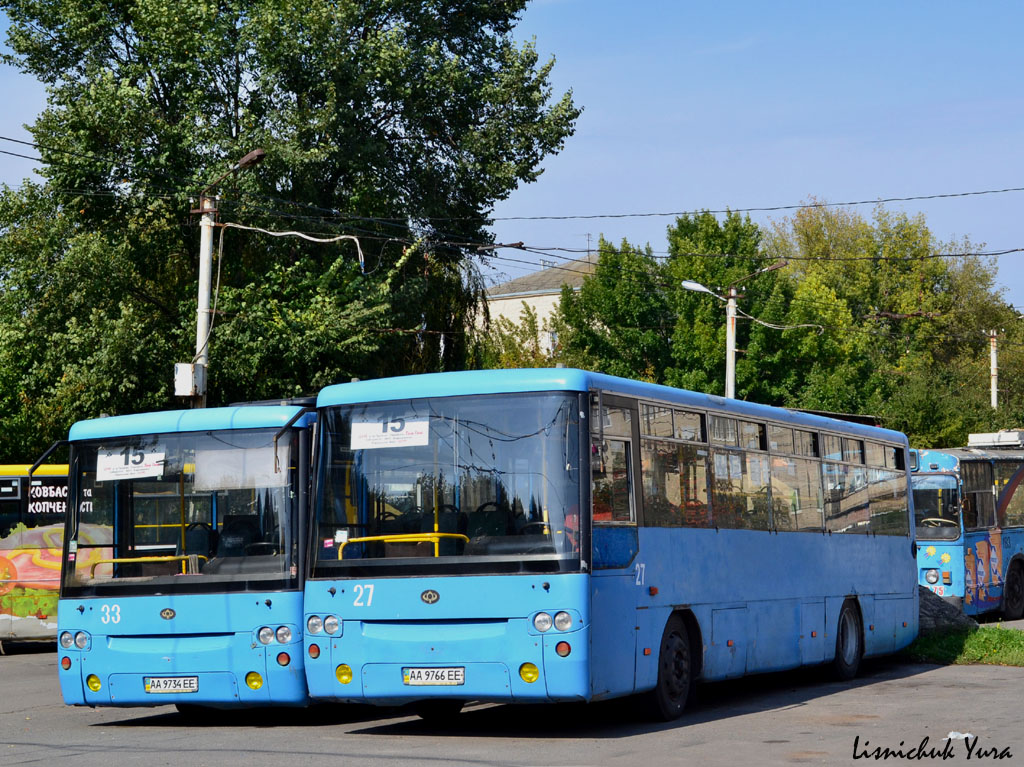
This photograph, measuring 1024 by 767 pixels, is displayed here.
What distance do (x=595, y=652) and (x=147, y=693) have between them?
4017mm

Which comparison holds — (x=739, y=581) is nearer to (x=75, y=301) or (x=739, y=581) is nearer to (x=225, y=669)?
(x=225, y=669)

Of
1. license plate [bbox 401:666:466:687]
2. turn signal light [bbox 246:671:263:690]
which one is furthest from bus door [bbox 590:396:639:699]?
turn signal light [bbox 246:671:263:690]

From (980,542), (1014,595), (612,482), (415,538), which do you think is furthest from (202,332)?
(1014,595)

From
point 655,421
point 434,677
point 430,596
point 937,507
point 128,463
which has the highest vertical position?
point 655,421

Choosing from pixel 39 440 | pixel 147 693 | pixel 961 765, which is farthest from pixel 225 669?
pixel 39 440

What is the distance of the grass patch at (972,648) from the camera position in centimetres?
1689

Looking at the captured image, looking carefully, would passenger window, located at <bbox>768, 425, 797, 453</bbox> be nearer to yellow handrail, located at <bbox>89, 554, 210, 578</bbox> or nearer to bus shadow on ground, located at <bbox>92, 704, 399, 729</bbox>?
bus shadow on ground, located at <bbox>92, 704, 399, 729</bbox>

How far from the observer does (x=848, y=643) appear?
53.0 ft

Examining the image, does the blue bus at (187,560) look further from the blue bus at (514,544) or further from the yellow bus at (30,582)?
the yellow bus at (30,582)

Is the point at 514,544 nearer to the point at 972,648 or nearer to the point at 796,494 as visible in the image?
the point at 796,494

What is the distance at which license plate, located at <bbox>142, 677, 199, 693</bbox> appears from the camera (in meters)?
11.7

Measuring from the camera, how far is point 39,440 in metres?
35.5

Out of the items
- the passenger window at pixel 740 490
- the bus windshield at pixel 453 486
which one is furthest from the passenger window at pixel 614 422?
the passenger window at pixel 740 490

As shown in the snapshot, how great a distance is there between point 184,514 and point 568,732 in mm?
3720
